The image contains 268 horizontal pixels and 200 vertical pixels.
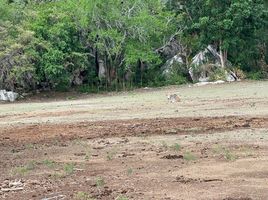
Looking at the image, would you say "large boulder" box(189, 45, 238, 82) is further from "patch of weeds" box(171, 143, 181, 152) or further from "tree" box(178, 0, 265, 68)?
"patch of weeds" box(171, 143, 181, 152)

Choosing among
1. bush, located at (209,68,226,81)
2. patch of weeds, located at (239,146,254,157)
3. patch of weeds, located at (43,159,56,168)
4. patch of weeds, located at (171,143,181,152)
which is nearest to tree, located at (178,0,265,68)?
bush, located at (209,68,226,81)

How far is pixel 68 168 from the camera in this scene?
11352 mm

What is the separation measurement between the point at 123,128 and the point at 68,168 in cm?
744

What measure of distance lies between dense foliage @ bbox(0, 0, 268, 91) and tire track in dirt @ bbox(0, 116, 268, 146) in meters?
23.6

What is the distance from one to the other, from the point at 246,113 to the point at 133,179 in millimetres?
12092

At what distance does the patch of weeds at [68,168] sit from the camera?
36.0ft

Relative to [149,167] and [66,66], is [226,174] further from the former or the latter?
[66,66]

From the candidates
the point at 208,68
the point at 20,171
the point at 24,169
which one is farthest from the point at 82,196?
the point at 208,68

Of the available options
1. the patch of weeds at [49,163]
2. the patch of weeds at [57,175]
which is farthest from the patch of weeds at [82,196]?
the patch of weeds at [49,163]

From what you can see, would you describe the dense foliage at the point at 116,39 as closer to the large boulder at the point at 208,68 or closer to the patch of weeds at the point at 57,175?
the large boulder at the point at 208,68

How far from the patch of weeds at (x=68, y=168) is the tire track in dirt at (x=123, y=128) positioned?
4734 millimetres

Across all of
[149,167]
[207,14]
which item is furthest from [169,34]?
[149,167]

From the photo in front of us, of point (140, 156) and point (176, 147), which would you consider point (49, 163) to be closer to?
point (140, 156)

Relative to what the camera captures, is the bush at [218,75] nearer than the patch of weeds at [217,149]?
No
